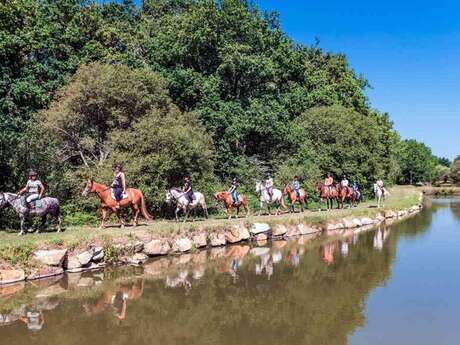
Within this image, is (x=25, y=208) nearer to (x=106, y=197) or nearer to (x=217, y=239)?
(x=106, y=197)

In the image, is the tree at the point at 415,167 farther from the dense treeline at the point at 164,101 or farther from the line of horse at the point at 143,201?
the line of horse at the point at 143,201

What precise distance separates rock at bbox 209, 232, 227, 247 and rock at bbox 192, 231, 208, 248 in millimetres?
359

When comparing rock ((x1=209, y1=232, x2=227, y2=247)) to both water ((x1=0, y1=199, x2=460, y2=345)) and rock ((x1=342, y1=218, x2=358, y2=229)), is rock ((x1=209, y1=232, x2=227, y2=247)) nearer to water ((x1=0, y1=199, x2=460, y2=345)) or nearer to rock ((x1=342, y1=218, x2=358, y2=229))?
water ((x1=0, y1=199, x2=460, y2=345))

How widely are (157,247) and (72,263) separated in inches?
134

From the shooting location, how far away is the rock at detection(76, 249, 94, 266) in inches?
577

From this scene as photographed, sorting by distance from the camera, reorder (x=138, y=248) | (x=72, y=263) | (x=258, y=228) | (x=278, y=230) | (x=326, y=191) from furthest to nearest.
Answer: (x=326, y=191) → (x=278, y=230) → (x=258, y=228) → (x=138, y=248) → (x=72, y=263)

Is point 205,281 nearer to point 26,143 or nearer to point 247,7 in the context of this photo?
point 26,143

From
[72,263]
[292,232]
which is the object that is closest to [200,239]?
[72,263]

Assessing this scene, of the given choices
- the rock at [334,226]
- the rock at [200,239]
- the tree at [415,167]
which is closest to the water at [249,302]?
the rock at [200,239]

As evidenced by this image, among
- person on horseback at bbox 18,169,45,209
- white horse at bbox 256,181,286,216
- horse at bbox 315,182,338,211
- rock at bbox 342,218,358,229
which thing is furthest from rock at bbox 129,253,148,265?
horse at bbox 315,182,338,211

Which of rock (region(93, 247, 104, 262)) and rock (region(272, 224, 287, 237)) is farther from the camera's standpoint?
rock (region(272, 224, 287, 237))

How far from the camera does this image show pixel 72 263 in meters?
14.5

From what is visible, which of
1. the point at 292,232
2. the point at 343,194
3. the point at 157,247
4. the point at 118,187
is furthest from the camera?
the point at 343,194

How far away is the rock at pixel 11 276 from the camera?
41.6ft
